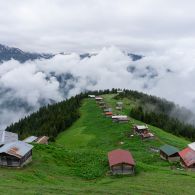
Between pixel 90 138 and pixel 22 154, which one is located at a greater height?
pixel 22 154

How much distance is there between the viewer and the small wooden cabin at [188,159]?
3492 inches

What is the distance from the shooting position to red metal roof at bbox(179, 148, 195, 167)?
3509 inches

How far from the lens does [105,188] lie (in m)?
60.6

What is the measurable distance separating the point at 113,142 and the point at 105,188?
75704mm

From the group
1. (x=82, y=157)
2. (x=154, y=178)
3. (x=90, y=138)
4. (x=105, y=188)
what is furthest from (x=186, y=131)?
(x=105, y=188)

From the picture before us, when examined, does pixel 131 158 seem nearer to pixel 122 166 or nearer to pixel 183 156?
pixel 122 166

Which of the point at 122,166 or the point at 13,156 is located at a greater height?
the point at 13,156

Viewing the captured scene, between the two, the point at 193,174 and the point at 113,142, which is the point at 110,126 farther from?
the point at 193,174

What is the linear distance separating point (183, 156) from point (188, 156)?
2.14 metres

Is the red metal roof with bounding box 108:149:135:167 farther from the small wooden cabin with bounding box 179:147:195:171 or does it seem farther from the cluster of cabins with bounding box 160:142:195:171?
the cluster of cabins with bounding box 160:142:195:171

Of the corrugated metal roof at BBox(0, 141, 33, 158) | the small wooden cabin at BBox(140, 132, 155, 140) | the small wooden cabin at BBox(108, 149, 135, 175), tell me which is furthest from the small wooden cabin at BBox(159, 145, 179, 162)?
the corrugated metal roof at BBox(0, 141, 33, 158)

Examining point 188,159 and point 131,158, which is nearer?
point 131,158

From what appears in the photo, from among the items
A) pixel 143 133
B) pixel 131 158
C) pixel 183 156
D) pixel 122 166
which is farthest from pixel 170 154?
pixel 143 133

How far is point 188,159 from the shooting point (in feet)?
300
